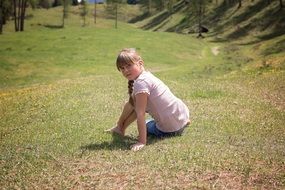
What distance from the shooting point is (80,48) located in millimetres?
67438

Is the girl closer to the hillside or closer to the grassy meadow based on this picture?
the grassy meadow

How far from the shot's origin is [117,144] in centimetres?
1377

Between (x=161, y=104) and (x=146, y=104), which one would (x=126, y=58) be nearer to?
(x=146, y=104)

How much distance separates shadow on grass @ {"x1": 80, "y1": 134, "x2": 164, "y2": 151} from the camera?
13.4 m

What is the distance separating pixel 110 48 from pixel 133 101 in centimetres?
5560

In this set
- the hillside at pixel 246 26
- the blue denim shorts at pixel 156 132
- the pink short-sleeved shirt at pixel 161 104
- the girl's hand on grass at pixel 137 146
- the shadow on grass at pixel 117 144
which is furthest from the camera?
the hillside at pixel 246 26

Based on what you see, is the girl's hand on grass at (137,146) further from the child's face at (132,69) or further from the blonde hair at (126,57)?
the blonde hair at (126,57)

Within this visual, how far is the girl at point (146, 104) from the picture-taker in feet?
42.5

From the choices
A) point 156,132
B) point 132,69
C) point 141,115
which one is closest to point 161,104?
point 141,115

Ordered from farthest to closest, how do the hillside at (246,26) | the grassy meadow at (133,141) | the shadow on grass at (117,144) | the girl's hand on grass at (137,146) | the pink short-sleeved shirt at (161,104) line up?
the hillside at (246,26)
the shadow on grass at (117,144)
the pink short-sleeved shirt at (161,104)
the girl's hand on grass at (137,146)
the grassy meadow at (133,141)

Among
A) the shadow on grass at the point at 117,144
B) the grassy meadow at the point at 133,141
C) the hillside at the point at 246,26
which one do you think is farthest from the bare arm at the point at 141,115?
the hillside at the point at 246,26

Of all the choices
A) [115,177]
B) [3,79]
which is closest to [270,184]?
[115,177]

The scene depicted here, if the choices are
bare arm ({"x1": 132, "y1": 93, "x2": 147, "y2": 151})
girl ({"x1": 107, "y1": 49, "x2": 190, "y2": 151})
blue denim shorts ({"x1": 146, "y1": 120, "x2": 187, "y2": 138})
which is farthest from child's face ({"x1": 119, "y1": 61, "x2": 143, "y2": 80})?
blue denim shorts ({"x1": 146, "y1": 120, "x2": 187, "y2": 138})

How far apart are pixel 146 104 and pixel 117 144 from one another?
160 centimetres
